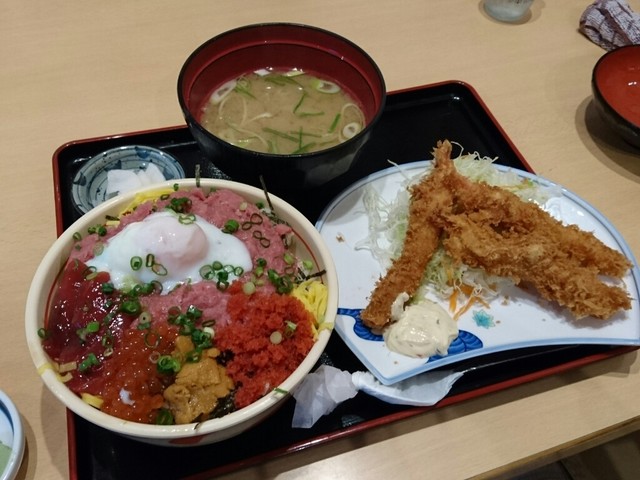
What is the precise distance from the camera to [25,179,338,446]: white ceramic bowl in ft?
2.93

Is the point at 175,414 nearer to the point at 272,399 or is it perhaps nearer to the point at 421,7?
the point at 272,399

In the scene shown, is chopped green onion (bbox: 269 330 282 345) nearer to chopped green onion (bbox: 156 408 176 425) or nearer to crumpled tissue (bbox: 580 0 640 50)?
chopped green onion (bbox: 156 408 176 425)

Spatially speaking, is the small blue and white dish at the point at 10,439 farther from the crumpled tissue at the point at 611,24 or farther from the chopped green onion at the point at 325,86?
the crumpled tissue at the point at 611,24

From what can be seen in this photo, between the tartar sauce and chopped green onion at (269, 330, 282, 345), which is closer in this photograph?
chopped green onion at (269, 330, 282, 345)

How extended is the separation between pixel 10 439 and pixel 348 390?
28.7 inches

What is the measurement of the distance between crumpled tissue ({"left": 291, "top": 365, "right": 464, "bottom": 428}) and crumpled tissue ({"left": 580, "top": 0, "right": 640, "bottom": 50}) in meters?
1.82

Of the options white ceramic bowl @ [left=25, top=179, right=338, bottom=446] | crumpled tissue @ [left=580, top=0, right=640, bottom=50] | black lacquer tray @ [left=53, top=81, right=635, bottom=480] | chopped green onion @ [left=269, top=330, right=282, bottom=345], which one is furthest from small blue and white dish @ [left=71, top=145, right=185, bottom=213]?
crumpled tissue @ [left=580, top=0, right=640, bottom=50]

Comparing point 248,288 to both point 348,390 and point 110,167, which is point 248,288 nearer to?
point 348,390

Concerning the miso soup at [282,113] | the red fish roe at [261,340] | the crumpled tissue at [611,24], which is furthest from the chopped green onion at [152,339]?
the crumpled tissue at [611,24]

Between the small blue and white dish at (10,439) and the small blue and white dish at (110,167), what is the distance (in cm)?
58

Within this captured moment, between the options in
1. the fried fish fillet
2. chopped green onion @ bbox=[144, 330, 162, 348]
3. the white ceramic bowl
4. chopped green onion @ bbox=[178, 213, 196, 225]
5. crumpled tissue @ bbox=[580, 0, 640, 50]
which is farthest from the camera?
crumpled tissue @ bbox=[580, 0, 640, 50]

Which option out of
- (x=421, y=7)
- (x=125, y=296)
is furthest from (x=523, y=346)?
(x=421, y=7)

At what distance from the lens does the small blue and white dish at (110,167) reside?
146cm

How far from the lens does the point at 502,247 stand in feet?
4.72
